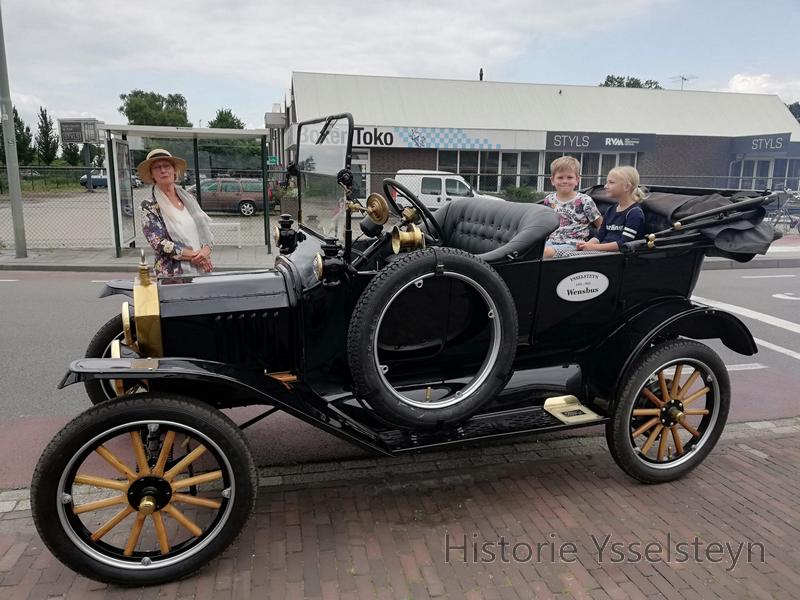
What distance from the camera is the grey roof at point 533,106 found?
25.4 m

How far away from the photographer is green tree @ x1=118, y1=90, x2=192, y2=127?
70125mm

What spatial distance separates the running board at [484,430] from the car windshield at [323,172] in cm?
105

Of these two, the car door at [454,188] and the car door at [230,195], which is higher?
the car door at [454,188]

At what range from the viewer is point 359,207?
8.96 feet

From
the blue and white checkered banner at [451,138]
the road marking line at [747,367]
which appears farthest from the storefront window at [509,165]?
the road marking line at [747,367]

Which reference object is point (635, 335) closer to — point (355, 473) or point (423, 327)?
point (423, 327)

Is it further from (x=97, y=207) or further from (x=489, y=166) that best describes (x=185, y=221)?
(x=489, y=166)

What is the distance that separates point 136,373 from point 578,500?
2252 millimetres

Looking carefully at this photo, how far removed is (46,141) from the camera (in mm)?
40062

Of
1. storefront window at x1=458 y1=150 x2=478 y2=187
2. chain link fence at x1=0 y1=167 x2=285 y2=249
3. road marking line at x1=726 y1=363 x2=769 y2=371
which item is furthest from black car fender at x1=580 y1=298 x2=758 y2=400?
storefront window at x1=458 y1=150 x2=478 y2=187

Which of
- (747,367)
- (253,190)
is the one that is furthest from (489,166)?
(747,367)

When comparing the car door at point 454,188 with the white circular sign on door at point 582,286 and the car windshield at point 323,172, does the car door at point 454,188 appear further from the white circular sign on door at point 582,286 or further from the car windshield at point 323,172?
the white circular sign on door at point 582,286

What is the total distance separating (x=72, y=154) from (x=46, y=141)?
2.71 m

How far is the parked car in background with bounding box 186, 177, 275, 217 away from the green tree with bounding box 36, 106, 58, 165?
28.1m
